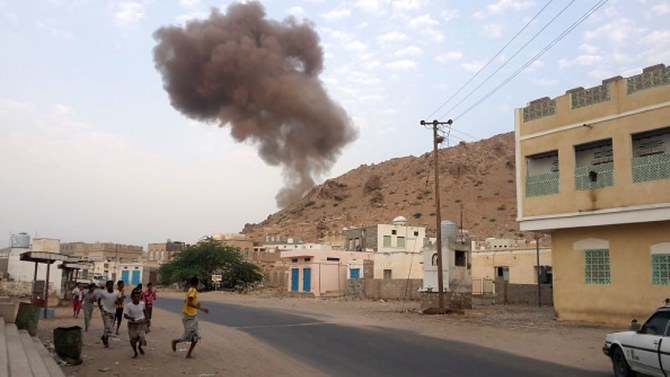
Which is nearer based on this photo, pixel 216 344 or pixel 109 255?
pixel 216 344

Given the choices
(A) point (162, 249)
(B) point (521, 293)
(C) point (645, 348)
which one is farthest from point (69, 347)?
(A) point (162, 249)

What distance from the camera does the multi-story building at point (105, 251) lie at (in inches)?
3546

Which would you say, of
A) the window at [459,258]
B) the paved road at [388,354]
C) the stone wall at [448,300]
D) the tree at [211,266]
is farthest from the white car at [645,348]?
the tree at [211,266]

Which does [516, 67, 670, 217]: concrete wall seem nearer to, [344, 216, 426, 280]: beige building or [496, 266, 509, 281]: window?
[496, 266, 509, 281]: window

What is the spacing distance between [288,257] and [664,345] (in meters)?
44.4

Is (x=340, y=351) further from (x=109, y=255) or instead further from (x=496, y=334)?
(x=109, y=255)

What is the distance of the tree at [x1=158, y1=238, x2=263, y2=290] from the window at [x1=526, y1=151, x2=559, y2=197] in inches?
1526

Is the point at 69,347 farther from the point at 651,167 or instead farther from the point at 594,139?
the point at 594,139

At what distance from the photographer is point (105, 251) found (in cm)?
9119

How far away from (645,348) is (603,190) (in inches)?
452

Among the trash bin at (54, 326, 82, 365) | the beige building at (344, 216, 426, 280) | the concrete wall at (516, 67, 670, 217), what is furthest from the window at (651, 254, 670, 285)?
the beige building at (344, 216, 426, 280)

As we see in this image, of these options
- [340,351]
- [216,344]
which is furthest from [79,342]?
[340,351]

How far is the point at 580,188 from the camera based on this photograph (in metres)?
19.4

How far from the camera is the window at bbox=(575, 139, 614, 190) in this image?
18.6 metres
